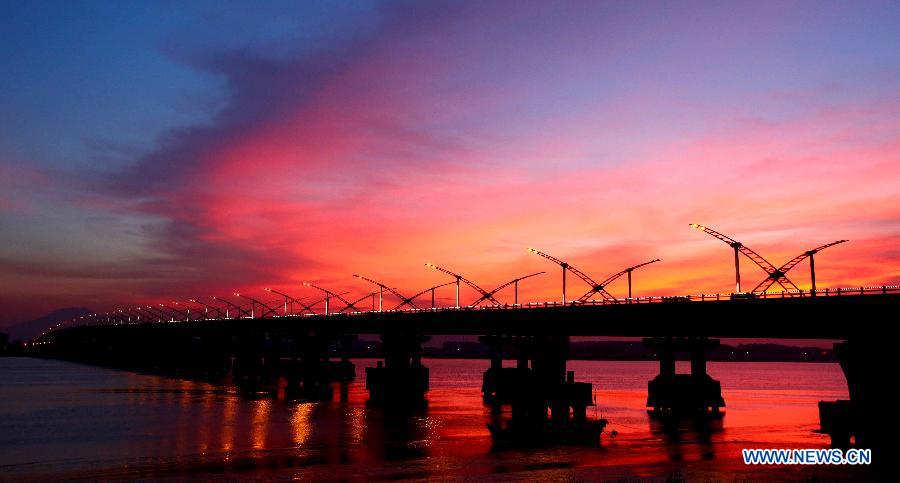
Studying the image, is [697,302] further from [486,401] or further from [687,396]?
[486,401]

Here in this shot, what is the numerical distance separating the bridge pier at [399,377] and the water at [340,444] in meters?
5.02

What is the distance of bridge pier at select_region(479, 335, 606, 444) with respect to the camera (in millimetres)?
70438

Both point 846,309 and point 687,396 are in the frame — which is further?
A: point 687,396

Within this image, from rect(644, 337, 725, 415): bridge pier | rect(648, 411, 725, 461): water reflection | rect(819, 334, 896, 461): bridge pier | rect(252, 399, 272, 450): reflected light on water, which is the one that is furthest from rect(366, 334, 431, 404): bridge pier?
rect(819, 334, 896, 461): bridge pier

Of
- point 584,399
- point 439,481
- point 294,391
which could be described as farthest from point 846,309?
point 294,391

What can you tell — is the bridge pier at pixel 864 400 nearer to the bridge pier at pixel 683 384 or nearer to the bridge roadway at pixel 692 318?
the bridge roadway at pixel 692 318

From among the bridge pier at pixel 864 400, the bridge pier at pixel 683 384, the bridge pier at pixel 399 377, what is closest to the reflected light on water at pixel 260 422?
the bridge pier at pixel 399 377

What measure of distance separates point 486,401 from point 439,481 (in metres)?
75.8

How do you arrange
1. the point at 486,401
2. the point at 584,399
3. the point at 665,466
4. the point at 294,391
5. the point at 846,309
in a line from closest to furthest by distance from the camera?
the point at 665,466 → the point at 846,309 → the point at 584,399 → the point at 486,401 → the point at 294,391

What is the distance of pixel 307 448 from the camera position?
64062 mm

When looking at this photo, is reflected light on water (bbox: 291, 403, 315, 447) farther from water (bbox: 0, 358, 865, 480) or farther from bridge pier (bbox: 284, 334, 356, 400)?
bridge pier (bbox: 284, 334, 356, 400)

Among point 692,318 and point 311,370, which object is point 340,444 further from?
point 311,370

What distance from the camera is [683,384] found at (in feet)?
328

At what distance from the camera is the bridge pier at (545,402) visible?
7044 centimetres
